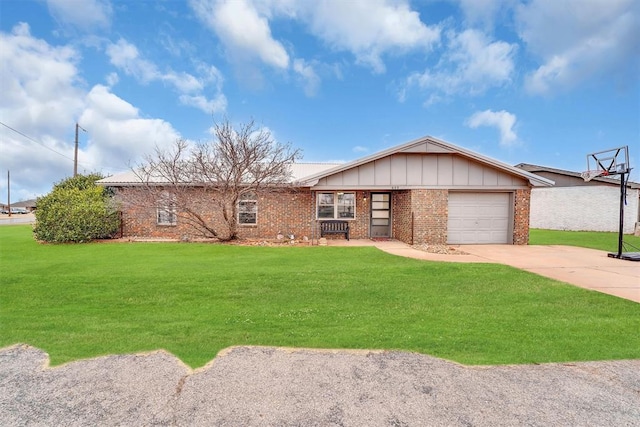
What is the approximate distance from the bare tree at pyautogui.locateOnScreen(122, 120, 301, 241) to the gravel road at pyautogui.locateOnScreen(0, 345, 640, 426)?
9687 millimetres

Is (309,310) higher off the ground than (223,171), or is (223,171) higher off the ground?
(223,171)

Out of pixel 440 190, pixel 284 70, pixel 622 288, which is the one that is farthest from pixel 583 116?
pixel 284 70

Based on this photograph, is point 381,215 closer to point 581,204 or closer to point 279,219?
point 279,219

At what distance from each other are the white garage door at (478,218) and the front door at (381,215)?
2906mm

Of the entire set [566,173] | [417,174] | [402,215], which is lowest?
→ [402,215]

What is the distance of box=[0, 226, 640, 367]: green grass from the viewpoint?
381 centimetres

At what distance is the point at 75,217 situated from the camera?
503 inches

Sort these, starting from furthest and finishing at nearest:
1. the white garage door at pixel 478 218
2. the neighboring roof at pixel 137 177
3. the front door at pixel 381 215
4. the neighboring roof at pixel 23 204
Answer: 1. the neighboring roof at pixel 23 204
2. the front door at pixel 381 215
3. the neighboring roof at pixel 137 177
4. the white garage door at pixel 478 218

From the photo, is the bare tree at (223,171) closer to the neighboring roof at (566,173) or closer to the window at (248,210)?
the window at (248,210)

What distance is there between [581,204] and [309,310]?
73.5 ft

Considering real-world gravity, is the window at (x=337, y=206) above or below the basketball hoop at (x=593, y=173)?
below

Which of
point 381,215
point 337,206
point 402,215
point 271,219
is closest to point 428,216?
point 402,215

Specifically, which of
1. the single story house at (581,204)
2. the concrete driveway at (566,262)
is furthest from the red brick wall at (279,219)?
the single story house at (581,204)

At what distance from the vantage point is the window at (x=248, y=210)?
1445cm
